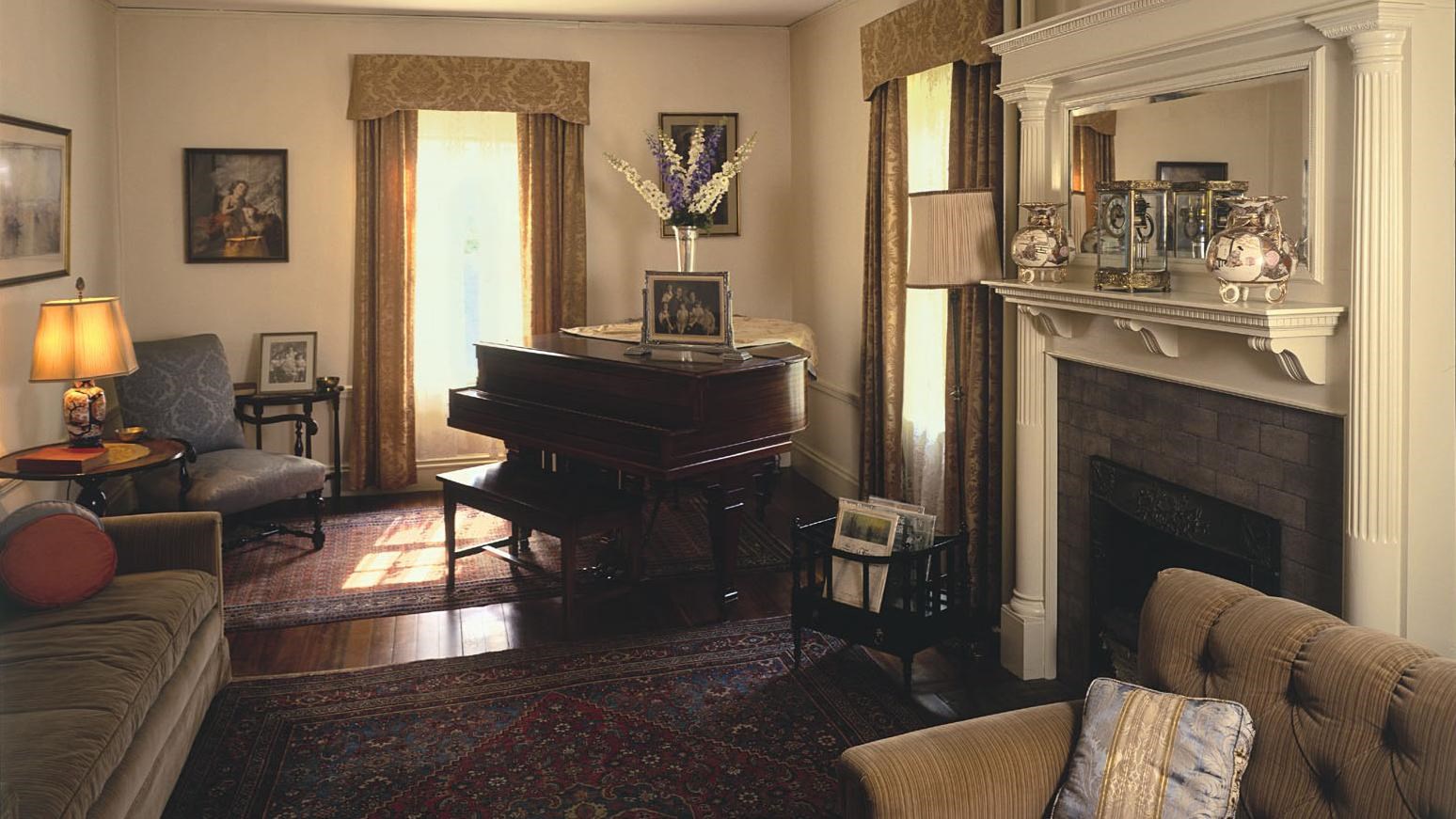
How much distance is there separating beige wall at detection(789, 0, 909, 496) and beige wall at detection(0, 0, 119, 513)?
380 centimetres

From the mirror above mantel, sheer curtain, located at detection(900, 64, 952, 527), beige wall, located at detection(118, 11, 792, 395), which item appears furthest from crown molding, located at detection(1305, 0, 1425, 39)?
beige wall, located at detection(118, 11, 792, 395)

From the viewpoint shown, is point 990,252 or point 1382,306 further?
point 990,252

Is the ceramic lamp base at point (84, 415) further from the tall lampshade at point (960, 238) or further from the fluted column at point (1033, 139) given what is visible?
the fluted column at point (1033, 139)

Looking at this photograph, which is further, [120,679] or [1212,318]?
[120,679]

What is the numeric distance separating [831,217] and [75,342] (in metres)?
3.91

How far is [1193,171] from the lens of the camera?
3020 millimetres

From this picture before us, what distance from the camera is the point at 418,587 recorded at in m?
5.08

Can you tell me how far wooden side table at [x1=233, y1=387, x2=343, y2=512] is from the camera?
633cm

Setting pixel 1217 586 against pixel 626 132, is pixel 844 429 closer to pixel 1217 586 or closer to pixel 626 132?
pixel 626 132

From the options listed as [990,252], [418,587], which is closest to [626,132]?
[418,587]

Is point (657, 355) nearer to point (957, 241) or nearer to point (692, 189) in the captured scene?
point (692, 189)

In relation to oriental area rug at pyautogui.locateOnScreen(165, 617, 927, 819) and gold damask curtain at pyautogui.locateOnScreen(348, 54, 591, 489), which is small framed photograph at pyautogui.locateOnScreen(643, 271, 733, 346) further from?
gold damask curtain at pyautogui.locateOnScreen(348, 54, 591, 489)

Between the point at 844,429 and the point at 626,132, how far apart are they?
7.47 feet

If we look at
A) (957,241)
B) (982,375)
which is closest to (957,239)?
(957,241)
